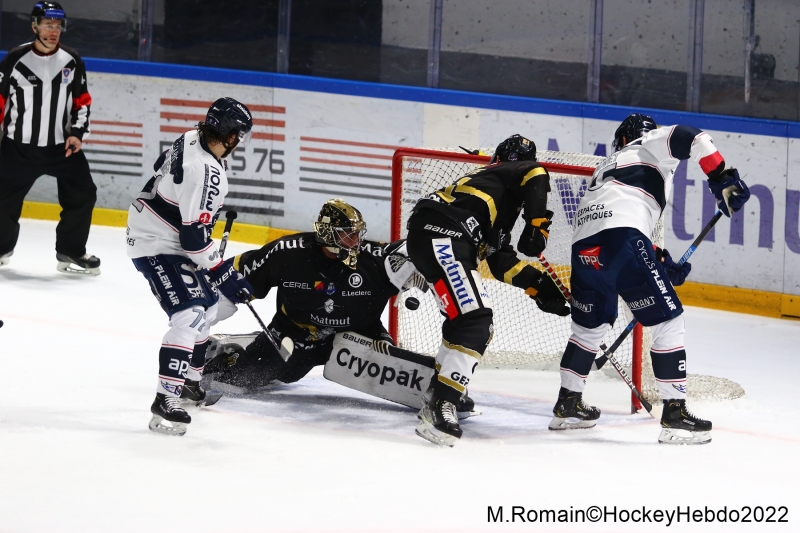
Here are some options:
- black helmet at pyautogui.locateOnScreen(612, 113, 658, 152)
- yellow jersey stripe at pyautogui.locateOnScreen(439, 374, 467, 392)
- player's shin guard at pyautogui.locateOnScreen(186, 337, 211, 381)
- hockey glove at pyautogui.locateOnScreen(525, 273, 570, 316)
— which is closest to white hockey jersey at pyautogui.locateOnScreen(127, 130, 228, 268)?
player's shin guard at pyautogui.locateOnScreen(186, 337, 211, 381)

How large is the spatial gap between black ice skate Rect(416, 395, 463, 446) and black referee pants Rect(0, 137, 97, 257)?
3.40 metres

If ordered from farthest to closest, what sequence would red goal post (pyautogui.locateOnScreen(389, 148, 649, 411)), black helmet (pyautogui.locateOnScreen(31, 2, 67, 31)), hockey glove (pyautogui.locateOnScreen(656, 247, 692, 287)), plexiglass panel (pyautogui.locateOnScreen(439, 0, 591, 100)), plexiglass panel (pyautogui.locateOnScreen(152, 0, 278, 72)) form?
1. plexiglass panel (pyautogui.locateOnScreen(152, 0, 278, 72))
2. plexiglass panel (pyautogui.locateOnScreen(439, 0, 591, 100))
3. black helmet (pyautogui.locateOnScreen(31, 2, 67, 31))
4. red goal post (pyautogui.locateOnScreen(389, 148, 649, 411))
5. hockey glove (pyautogui.locateOnScreen(656, 247, 692, 287))

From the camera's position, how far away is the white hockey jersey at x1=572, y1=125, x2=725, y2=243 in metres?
4.31

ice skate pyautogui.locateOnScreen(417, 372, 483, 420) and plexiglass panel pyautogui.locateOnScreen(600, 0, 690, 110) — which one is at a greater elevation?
plexiglass panel pyautogui.locateOnScreen(600, 0, 690, 110)

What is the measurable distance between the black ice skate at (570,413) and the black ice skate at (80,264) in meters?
3.51

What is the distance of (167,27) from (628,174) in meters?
4.92

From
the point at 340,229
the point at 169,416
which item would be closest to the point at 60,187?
the point at 340,229

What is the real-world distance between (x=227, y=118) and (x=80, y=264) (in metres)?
3.20

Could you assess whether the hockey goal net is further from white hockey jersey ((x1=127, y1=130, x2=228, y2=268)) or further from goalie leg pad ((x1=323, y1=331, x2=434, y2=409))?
white hockey jersey ((x1=127, y1=130, x2=228, y2=268))

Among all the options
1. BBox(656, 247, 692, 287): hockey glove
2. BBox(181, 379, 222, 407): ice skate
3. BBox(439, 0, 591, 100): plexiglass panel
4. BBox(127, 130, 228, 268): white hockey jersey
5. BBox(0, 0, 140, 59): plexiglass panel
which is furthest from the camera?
BBox(0, 0, 140, 59): plexiglass panel

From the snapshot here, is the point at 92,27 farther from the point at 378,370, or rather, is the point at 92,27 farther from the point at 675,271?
the point at 675,271

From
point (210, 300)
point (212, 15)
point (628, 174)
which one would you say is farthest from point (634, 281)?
point (212, 15)

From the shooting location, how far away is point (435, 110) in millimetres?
7801

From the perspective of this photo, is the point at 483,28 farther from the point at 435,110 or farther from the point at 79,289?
the point at 79,289
